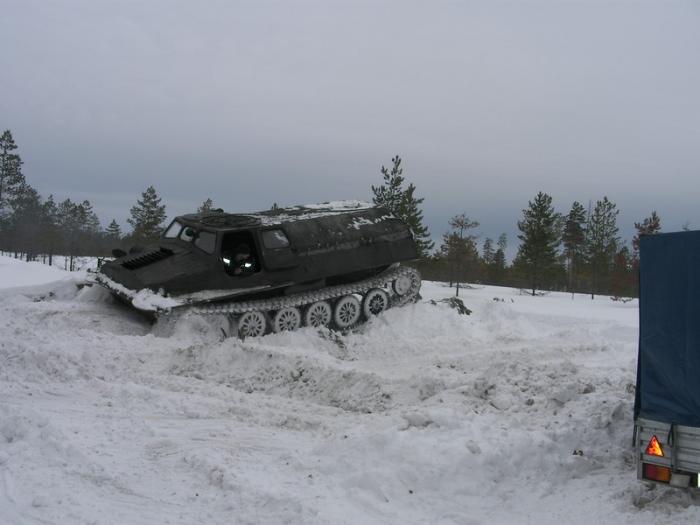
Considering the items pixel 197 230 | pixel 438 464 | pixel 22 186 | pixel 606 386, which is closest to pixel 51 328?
pixel 197 230

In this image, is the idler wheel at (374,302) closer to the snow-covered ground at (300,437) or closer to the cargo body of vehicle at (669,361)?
the snow-covered ground at (300,437)

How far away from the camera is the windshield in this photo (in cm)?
1344

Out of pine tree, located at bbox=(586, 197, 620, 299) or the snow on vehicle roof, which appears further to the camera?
pine tree, located at bbox=(586, 197, 620, 299)

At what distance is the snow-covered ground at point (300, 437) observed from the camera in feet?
15.6

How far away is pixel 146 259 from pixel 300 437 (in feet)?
23.7

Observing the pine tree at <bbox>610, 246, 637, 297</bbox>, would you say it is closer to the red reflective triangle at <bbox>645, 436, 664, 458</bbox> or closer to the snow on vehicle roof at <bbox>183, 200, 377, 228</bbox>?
the snow on vehicle roof at <bbox>183, 200, 377, 228</bbox>

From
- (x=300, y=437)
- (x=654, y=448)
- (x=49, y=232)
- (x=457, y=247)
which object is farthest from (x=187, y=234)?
(x=49, y=232)

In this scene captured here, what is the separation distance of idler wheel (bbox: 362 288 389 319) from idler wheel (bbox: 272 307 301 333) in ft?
5.45

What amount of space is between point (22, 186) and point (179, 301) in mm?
48421

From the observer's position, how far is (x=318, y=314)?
12352mm

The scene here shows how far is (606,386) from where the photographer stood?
7.12m

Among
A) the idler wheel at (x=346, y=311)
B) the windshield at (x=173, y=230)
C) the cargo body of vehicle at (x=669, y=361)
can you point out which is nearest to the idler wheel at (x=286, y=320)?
the idler wheel at (x=346, y=311)

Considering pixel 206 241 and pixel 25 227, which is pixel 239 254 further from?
pixel 25 227

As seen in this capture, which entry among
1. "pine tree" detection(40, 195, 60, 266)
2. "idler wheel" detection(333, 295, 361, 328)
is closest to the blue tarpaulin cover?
"idler wheel" detection(333, 295, 361, 328)
